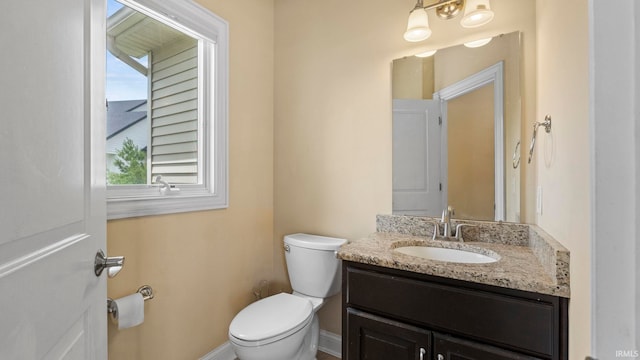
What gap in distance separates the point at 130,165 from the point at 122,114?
0.82 ft

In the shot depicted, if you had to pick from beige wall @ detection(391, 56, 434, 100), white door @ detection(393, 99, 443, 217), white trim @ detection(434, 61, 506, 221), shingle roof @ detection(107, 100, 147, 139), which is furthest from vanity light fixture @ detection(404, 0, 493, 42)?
shingle roof @ detection(107, 100, 147, 139)

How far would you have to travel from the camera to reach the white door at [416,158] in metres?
1.63

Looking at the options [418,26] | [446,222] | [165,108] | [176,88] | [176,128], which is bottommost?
[446,222]

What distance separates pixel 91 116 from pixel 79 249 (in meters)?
0.32

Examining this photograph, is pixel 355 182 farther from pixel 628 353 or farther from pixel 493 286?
pixel 628 353

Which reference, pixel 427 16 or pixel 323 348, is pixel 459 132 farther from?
pixel 323 348

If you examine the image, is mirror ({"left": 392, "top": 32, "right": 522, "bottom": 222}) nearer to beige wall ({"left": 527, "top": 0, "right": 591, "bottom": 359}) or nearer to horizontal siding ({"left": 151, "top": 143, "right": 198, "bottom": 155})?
beige wall ({"left": 527, "top": 0, "right": 591, "bottom": 359})

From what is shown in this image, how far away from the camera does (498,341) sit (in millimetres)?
970

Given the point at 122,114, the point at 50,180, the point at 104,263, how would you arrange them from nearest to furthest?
the point at 50,180, the point at 104,263, the point at 122,114

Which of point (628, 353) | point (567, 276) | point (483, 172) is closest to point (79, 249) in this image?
point (628, 353)

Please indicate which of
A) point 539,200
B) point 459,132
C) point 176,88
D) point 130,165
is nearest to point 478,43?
point 459,132

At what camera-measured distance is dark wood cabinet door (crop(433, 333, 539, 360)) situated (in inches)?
37.8

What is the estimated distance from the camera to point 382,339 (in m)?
1.20

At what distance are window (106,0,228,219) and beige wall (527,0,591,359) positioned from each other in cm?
160
